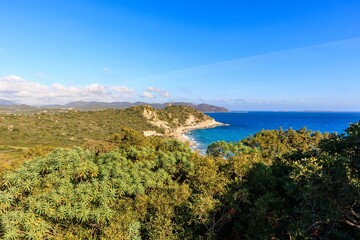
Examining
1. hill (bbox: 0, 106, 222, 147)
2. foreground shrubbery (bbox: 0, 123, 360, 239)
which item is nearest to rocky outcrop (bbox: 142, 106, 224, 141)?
hill (bbox: 0, 106, 222, 147)

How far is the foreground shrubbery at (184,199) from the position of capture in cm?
790

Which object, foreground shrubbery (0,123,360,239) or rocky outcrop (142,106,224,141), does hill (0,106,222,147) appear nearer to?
rocky outcrop (142,106,224,141)

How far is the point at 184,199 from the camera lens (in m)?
11.6

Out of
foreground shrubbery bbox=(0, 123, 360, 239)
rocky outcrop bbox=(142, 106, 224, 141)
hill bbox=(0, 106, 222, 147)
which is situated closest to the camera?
foreground shrubbery bbox=(0, 123, 360, 239)

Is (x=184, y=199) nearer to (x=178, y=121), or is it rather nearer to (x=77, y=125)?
(x=77, y=125)

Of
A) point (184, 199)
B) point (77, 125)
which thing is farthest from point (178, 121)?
point (184, 199)

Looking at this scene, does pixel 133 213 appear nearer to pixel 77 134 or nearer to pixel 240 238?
pixel 240 238

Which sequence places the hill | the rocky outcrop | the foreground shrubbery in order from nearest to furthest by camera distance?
the foreground shrubbery < the hill < the rocky outcrop

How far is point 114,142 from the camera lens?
23.5 metres

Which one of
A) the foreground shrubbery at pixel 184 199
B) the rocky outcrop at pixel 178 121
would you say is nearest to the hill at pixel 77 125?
the rocky outcrop at pixel 178 121

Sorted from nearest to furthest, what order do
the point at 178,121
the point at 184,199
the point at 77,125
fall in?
the point at 184,199, the point at 77,125, the point at 178,121

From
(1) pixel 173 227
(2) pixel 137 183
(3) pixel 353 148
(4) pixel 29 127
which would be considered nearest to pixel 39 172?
(2) pixel 137 183

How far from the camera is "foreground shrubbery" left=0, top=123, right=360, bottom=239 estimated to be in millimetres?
7898

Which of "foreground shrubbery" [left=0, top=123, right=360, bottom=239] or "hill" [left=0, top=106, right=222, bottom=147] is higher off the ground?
"foreground shrubbery" [left=0, top=123, right=360, bottom=239]
